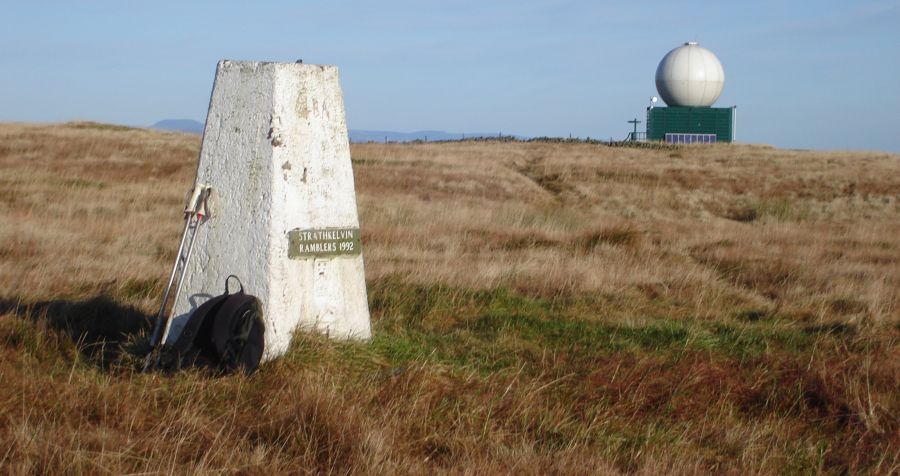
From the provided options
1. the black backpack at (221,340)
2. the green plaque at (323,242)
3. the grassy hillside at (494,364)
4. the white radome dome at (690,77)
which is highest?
the white radome dome at (690,77)

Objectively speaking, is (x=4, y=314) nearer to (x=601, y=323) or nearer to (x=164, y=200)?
(x=601, y=323)

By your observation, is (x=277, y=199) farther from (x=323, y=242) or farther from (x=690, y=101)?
(x=690, y=101)

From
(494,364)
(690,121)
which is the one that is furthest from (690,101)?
(494,364)

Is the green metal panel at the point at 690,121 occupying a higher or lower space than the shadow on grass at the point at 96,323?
higher

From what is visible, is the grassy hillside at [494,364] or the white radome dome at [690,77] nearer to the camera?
the grassy hillside at [494,364]

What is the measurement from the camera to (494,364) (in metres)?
6.25

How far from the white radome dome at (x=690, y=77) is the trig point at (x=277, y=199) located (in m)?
53.8

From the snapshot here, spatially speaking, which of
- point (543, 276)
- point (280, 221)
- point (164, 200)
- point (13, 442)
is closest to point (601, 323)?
point (543, 276)

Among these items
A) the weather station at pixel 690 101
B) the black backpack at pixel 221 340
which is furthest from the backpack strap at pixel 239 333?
the weather station at pixel 690 101

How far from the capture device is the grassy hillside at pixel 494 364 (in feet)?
14.3

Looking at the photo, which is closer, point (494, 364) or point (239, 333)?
point (239, 333)

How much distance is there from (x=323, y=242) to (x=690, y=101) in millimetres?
55524

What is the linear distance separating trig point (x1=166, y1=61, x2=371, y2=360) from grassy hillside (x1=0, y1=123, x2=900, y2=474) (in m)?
0.32

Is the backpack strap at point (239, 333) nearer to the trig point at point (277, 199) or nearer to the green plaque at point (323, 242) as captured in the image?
the trig point at point (277, 199)
